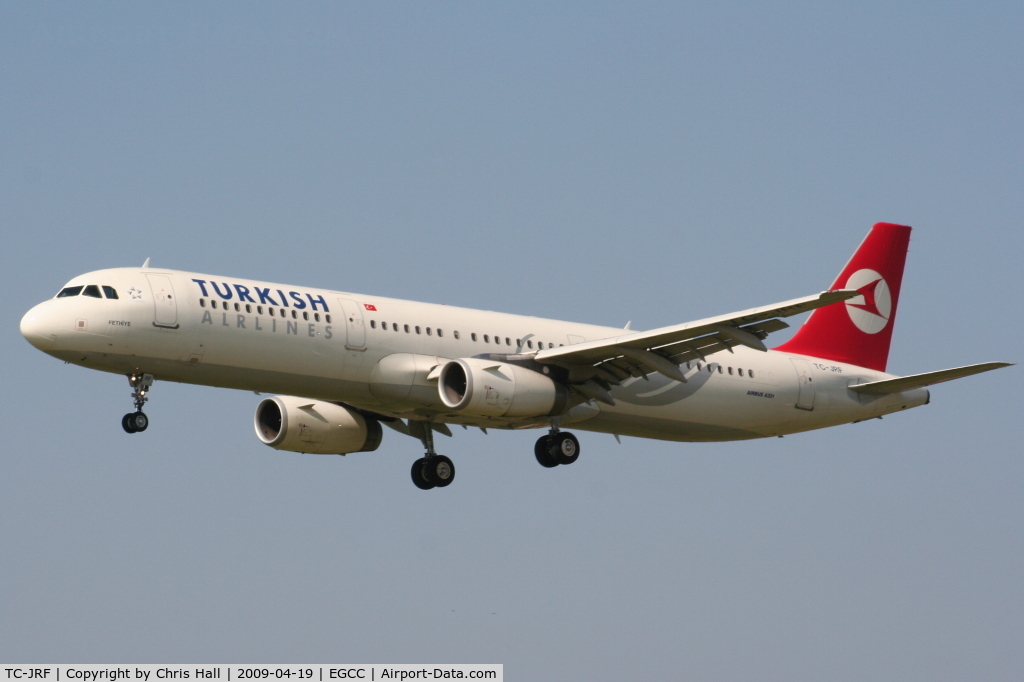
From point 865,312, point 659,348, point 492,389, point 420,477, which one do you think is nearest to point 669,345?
point 659,348

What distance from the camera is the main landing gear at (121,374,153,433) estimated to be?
38.3m

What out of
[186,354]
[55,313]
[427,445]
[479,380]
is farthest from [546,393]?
[55,313]

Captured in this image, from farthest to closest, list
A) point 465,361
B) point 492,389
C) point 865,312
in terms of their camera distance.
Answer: point 865,312, point 465,361, point 492,389

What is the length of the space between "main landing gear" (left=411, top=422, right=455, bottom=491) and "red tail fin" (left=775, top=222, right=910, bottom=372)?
37.7ft

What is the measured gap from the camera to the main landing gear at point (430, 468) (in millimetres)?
44906

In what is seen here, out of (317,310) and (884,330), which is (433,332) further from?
(884,330)

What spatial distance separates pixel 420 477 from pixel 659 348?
8.20m

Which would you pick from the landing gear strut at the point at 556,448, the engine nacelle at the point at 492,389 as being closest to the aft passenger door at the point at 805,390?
the landing gear strut at the point at 556,448

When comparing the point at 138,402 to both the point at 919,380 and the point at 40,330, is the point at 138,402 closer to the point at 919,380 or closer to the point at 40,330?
the point at 40,330

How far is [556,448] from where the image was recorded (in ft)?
140

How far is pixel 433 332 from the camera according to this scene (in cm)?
4153

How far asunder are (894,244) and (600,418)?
12822 mm

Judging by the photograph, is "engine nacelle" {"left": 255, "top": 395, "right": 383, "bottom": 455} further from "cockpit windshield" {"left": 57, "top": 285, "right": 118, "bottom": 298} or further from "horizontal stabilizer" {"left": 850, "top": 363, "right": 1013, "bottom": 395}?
"horizontal stabilizer" {"left": 850, "top": 363, "right": 1013, "bottom": 395}

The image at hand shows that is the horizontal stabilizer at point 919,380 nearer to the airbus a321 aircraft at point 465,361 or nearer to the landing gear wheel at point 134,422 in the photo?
the airbus a321 aircraft at point 465,361
